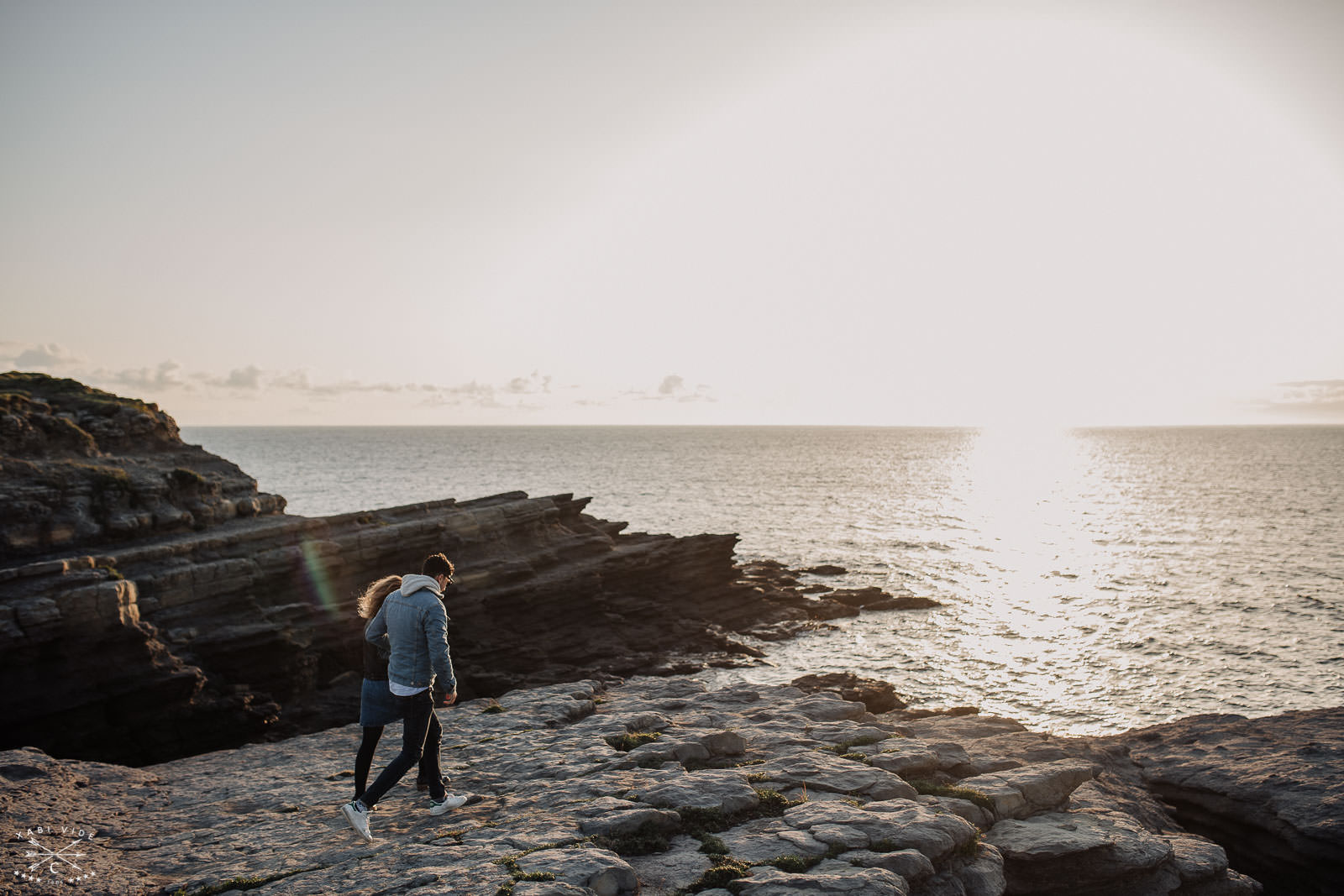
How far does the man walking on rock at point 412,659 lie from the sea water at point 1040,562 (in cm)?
1877

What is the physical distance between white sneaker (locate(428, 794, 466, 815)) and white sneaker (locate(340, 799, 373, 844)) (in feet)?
3.36

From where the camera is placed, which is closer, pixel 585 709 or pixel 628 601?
pixel 585 709

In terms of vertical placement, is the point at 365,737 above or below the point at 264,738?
above

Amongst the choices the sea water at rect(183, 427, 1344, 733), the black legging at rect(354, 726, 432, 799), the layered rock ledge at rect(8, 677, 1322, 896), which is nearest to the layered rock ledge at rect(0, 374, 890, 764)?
the sea water at rect(183, 427, 1344, 733)

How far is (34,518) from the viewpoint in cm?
2288

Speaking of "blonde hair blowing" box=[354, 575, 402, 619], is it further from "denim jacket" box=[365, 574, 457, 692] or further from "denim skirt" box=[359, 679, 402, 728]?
"denim skirt" box=[359, 679, 402, 728]

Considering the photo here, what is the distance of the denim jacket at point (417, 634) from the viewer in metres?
9.71

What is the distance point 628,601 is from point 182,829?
22858 mm

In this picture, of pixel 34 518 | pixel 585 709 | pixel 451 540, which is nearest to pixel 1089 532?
pixel 451 540

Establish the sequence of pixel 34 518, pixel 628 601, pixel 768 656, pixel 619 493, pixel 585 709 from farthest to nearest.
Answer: pixel 619 493, pixel 628 601, pixel 768 656, pixel 34 518, pixel 585 709

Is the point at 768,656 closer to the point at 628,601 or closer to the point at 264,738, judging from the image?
the point at 628,601

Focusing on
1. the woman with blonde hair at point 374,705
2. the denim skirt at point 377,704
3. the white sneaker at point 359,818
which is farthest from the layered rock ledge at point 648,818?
the denim skirt at point 377,704
